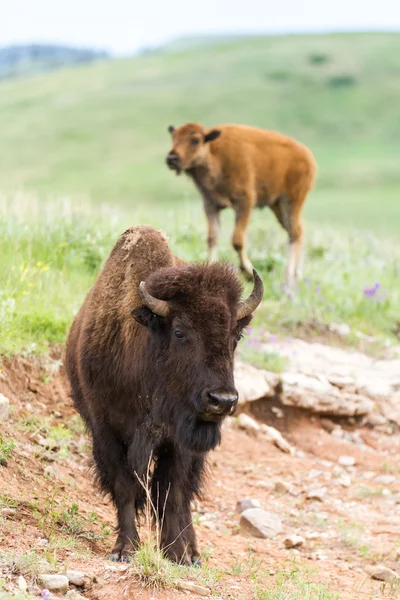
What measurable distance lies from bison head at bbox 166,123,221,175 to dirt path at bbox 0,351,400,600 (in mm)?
4882

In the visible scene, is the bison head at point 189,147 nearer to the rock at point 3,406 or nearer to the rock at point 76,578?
the rock at point 3,406

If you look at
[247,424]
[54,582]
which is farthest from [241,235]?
[54,582]

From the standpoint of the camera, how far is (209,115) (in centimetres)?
6594

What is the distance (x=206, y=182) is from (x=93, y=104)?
6169cm

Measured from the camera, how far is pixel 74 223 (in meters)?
12.2

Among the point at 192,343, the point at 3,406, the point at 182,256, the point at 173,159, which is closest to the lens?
the point at 192,343

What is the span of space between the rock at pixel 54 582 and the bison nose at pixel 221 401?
1.24 meters

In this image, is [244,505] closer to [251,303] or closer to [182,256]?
[251,303]

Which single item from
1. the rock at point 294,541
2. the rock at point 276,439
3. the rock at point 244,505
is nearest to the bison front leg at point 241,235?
the rock at point 276,439

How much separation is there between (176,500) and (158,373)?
0.89 metres

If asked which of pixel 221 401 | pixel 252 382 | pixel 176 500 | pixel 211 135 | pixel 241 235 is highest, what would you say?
pixel 221 401

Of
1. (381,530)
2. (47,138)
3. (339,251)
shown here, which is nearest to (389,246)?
(339,251)

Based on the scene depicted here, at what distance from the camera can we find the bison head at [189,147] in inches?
530

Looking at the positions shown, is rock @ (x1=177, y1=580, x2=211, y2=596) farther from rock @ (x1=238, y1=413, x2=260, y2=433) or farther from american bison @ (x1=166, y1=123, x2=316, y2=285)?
american bison @ (x1=166, y1=123, x2=316, y2=285)
